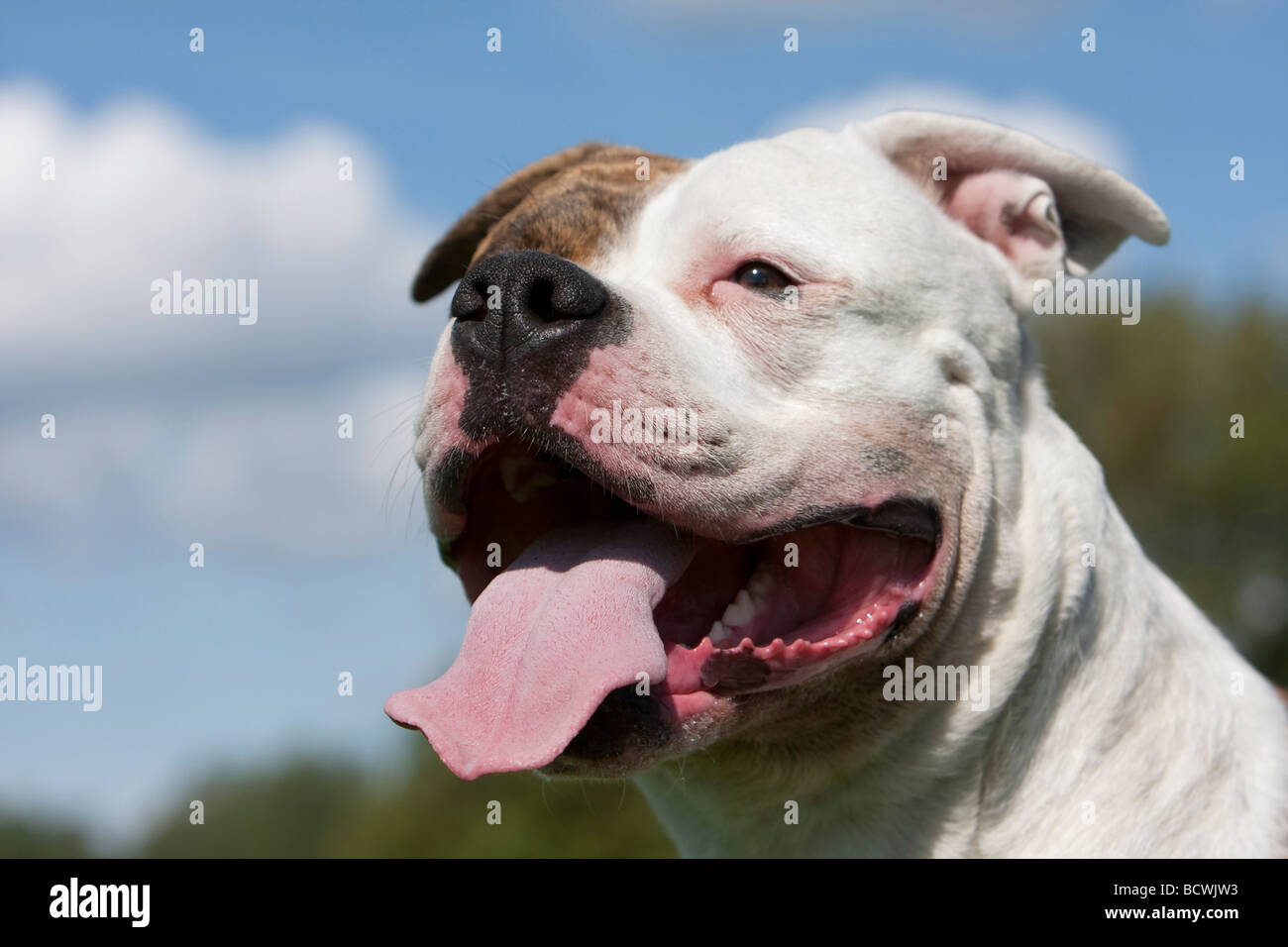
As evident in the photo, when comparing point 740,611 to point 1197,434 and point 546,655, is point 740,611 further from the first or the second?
point 1197,434

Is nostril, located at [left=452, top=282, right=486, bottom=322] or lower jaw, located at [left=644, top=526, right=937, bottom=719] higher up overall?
nostril, located at [left=452, top=282, right=486, bottom=322]

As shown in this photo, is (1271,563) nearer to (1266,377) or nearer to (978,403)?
(1266,377)

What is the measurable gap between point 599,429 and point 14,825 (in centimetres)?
6531

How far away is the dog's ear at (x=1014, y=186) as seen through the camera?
4.68m

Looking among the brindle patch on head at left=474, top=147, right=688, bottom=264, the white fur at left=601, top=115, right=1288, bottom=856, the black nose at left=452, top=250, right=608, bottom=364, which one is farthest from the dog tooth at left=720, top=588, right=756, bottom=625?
the brindle patch on head at left=474, top=147, right=688, bottom=264

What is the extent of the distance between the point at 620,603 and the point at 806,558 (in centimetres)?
69

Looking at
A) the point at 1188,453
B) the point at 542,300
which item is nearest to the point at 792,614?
the point at 542,300

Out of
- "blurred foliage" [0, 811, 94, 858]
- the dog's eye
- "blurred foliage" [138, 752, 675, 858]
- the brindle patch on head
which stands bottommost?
"blurred foliage" [0, 811, 94, 858]

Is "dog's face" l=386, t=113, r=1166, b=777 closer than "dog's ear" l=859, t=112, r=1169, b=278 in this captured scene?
Yes

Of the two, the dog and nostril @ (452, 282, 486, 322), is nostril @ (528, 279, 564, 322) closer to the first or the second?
the dog

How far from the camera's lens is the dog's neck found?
13.1ft

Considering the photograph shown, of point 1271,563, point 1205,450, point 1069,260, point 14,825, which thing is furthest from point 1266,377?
point 14,825

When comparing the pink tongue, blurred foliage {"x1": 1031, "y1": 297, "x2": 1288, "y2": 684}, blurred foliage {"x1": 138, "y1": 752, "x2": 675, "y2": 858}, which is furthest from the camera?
blurred foliage {"x1": 1031, "y1": 297, "x2": 1288, "y2": 684}

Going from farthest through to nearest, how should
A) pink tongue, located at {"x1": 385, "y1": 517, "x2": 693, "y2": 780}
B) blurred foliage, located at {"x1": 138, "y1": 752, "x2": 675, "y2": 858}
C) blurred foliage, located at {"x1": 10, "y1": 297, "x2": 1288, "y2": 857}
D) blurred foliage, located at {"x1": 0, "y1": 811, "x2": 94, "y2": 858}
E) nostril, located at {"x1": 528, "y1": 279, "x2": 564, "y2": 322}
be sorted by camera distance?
blurred foliage, located at {"x1": 0, "y1": 811, "x2": 94, "y2": 858}, blurred foliage, located at {"x1": 10, "y1": 297, "x2": 1288, "y2": 857}, blurred foliage, located at {"x1": 138, "y1": 752, "x2": 675, "y2": 858}, nostril, located at {"x1": 528, "y1": 279, "x2": 564, "y2": 322}, pink tongue, located at {"x1": 385, "y1": 517, "x2": 693, "y2": 780}
